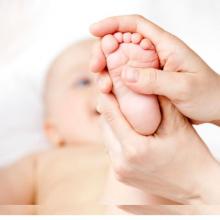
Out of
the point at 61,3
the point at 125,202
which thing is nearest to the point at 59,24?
the point at 61,3

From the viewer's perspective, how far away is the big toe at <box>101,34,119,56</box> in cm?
63

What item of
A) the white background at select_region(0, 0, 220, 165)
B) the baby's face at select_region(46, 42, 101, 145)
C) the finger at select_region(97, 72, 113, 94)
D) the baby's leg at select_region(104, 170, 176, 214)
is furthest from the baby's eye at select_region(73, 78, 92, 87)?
the finger at select_region(97, 72, 113, 94)

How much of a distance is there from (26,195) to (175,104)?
18.7 inches

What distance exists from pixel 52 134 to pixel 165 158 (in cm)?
55

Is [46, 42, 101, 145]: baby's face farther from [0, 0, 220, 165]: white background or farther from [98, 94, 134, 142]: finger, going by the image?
[98, 94, 134, 142]: finger

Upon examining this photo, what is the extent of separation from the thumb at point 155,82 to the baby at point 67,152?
0.88 ft

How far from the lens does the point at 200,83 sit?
0.63 m

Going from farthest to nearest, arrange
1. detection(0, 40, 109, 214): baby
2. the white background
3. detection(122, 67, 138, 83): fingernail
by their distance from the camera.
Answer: the white background < detection(0, 40, 109, 214): baby < detection(122, 67, 138, 83): fingernail

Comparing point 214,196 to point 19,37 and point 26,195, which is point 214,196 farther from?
point 19,37

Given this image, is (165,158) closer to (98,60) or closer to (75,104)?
(98,60)

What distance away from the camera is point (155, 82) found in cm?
62

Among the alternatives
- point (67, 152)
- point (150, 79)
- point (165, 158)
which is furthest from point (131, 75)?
point (67, 152)

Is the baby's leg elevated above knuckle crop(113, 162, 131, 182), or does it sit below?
below

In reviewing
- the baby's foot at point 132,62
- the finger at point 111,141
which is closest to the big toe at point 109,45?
the baby's foot at point 132,62
